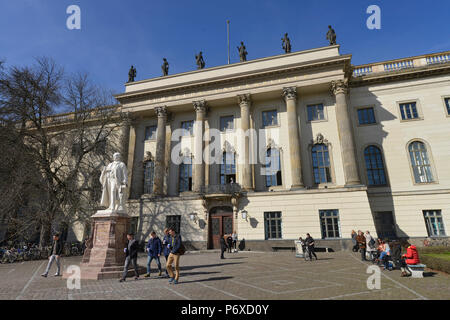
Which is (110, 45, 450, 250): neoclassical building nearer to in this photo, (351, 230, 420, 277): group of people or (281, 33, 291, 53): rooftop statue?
(281, 33, 291, 53): rooftop statue

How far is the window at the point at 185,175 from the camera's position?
28438mm

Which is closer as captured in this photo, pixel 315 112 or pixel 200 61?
pixel 315 112

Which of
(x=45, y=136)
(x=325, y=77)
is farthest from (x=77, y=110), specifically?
(x=325, y=77)

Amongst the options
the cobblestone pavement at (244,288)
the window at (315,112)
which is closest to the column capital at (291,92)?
the window at (315,112)

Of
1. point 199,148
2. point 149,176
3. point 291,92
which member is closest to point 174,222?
point 149,176

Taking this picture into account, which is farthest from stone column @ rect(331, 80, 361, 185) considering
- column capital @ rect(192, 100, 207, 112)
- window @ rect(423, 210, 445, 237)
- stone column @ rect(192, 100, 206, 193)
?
stone column @ rect(192, 100, 206, 193)

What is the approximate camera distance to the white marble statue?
11680 millimetres

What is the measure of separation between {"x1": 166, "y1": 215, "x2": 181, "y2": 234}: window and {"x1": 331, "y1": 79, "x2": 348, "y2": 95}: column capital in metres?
20.1

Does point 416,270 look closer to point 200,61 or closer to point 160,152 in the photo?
point 160,152

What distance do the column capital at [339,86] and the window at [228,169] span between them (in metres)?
12.2

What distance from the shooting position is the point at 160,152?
93.0 ft

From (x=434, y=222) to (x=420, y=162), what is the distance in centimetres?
550

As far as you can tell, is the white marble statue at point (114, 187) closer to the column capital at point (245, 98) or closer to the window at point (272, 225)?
the window at point (272, 225)
